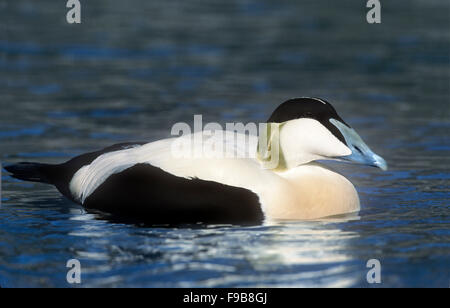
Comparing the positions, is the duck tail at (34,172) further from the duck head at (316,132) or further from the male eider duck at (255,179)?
the duck head at (316,132)

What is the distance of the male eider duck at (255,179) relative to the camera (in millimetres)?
6602

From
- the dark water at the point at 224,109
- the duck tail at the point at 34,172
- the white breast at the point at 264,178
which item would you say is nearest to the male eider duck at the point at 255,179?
the white breast at the point at 264,178

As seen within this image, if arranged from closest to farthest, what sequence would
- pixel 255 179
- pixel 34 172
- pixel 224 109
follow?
pixel 255 179 < pixel 34 172 < pixel 224 109

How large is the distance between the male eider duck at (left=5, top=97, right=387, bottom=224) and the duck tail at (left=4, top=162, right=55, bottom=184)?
0.67 metres

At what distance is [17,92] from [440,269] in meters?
6.31

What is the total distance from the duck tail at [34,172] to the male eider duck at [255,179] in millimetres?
666

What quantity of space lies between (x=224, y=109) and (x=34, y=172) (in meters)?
3.20

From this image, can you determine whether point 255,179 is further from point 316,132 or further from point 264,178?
point 316,132

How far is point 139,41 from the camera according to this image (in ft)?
45.0

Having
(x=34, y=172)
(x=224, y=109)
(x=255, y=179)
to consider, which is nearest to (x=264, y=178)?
(x=255, y=179)

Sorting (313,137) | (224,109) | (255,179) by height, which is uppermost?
(224,109)

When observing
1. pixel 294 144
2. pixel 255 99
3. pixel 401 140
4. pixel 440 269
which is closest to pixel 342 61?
pixel 255 99

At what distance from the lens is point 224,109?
34.1 ft

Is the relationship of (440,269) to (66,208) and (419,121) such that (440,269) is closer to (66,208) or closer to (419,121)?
(66,208)
